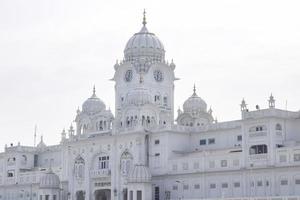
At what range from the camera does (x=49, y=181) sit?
297 ft

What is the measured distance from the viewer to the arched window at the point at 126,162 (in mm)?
82637

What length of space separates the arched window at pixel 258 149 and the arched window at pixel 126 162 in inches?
705

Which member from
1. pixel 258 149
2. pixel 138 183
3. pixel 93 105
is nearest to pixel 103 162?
pixel 138 183

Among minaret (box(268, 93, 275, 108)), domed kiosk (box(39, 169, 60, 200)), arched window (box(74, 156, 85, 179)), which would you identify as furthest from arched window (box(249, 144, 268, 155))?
domed kiosk (box(39, 169, 60, 200))

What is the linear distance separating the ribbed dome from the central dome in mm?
8660

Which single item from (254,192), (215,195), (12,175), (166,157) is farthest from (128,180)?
(12,175)

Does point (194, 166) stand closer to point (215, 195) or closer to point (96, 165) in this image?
point (215, 195)

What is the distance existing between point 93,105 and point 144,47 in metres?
11.8

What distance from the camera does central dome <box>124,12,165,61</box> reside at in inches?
3708

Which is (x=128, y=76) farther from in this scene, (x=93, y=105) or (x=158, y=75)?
(x=93, y=105)

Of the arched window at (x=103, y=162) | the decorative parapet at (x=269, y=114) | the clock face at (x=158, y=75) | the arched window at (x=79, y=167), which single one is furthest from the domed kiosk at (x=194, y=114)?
the decorative parapet at (x=269, y=114)

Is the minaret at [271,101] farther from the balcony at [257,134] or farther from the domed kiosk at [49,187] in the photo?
the domed kiosk at [49,187]

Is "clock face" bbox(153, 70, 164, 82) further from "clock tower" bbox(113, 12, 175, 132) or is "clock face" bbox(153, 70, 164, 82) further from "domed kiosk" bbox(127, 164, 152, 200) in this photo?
"domed kiosk" bbox(127, 164, 152, 200)

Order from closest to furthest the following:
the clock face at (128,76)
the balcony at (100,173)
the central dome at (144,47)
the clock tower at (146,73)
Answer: the balcony at (100,173) → the clock tower at (146,73) → the central dome at (144,47) → the clock face at (128,76)
